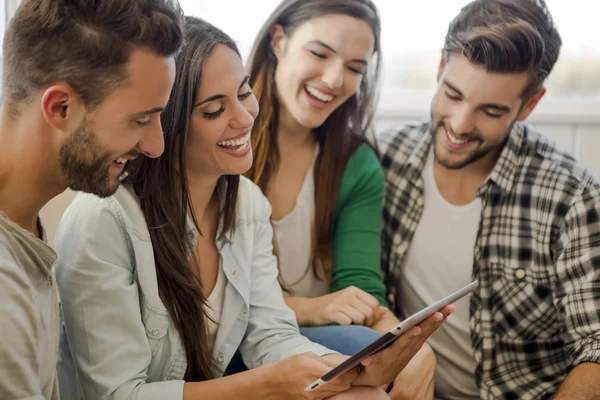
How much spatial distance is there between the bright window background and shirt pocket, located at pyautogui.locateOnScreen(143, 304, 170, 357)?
1198mm

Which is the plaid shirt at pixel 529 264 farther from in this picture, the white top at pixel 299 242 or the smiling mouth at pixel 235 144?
the smiling mouth at pixel 235 144

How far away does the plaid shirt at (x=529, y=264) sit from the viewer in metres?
1.78

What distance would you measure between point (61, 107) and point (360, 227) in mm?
909

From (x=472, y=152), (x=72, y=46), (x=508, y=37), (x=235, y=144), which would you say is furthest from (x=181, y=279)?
(x=508, y=37)

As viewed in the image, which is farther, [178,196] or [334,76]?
[334,76]

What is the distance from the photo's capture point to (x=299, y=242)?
1864mm

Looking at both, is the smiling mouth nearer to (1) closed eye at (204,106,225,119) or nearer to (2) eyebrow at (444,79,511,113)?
(1) closed eye at (204,106,225,119)

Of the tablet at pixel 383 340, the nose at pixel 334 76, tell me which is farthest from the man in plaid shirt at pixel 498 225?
the tablet at pixel 383 340

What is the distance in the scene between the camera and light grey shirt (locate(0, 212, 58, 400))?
1.02 m

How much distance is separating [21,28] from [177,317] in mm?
571

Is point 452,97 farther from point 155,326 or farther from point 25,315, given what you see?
point 25,315

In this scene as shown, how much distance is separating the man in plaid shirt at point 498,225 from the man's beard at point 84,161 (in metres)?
0.93

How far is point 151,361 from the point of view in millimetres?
1425

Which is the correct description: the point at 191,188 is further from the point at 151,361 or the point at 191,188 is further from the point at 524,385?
the point at 524,385
